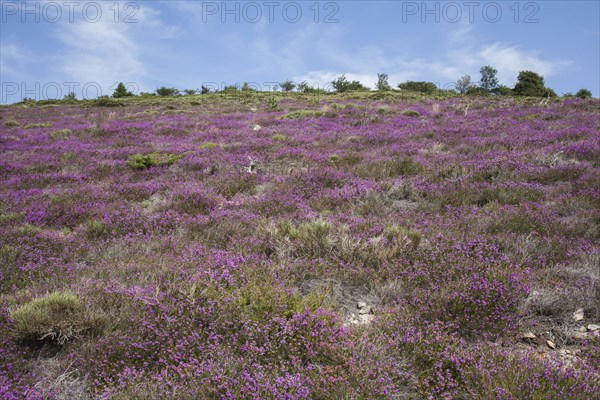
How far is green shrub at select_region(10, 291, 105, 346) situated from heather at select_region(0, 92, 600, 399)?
0.02m

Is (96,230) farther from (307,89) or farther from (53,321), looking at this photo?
(307,89)

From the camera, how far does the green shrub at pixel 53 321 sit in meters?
3.20

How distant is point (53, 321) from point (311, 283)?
8.94ft

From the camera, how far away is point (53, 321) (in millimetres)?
3240

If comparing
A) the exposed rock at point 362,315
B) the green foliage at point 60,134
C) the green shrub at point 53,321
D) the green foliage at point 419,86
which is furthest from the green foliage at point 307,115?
the green foliage at point 419,86

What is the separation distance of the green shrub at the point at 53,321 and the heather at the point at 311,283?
17mm

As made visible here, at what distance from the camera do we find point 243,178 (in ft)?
29.7

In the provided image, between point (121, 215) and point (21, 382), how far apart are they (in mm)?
4286

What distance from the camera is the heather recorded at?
2793mm

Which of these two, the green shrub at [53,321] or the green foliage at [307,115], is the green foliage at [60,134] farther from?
the green shrub at [53,321]

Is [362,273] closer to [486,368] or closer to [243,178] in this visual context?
[486,368]

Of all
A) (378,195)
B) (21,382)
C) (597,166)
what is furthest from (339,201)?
(597,166)

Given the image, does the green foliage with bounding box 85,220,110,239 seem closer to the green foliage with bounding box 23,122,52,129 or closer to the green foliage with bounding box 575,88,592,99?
the green foliage with bounding box 23,122,52,129

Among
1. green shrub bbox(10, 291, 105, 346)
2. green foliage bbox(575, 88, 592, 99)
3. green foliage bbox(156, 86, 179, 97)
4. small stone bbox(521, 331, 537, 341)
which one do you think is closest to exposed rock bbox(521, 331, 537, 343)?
small stone bbox(521, 331, 537, 341)
